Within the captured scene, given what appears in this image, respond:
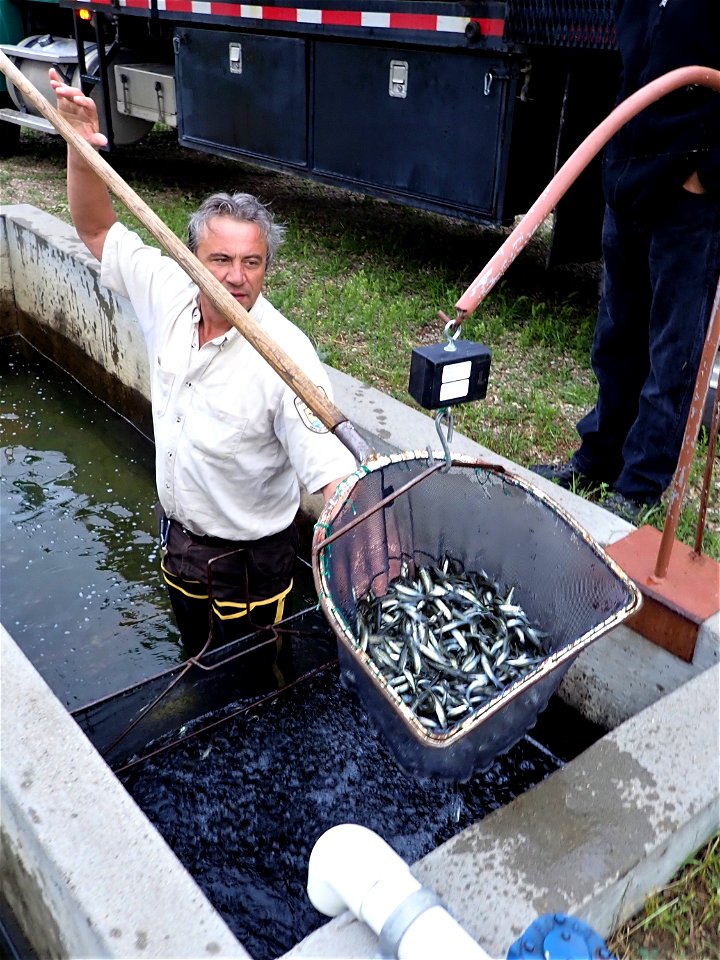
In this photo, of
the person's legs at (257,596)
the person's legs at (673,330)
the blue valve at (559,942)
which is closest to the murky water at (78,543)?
the person's legs at (257,596)

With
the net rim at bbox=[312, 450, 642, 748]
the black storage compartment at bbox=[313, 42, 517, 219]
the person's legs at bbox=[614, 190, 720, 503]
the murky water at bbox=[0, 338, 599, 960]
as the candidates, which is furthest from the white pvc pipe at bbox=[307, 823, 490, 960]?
the black storage compartment at bbox=[313, 42, 517, 219]

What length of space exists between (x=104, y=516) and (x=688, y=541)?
2.92 metres

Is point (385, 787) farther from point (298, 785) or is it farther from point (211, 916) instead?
point (211, 916)

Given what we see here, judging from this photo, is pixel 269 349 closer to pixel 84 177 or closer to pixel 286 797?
pixel 84 177

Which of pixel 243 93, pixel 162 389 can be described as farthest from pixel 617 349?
pixel 243 93

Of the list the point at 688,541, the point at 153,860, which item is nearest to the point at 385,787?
the point at 153,860

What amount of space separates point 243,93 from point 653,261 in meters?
4.38

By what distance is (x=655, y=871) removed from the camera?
6.44 feet

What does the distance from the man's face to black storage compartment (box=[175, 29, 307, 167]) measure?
4.03m

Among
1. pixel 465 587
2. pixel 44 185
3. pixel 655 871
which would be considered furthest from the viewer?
pixel 44 185

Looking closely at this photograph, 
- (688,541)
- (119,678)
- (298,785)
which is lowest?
(119,678)

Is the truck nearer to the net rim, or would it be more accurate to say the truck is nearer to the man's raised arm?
the man's raised arm

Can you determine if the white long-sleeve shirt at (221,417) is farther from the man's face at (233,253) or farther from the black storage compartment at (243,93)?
the black storage compartment at (243,93)

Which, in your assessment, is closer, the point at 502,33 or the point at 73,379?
the point at 502,33
